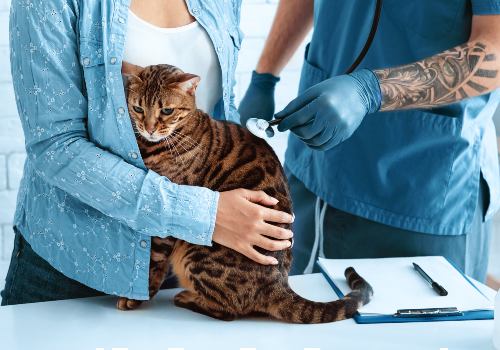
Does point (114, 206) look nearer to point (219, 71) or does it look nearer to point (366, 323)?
point (219, 71)

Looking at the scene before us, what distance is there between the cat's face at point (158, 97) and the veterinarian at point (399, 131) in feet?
0.61

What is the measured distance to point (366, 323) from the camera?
3.50ft

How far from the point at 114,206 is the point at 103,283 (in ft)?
0.48

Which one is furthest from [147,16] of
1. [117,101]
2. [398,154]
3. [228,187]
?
[398,154]

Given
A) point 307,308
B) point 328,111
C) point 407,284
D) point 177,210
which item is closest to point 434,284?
point 407,284

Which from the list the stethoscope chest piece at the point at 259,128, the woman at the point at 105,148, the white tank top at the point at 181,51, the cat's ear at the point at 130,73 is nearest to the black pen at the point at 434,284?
the woman at the point at 105,148

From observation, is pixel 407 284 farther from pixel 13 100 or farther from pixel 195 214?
pixel 13 100

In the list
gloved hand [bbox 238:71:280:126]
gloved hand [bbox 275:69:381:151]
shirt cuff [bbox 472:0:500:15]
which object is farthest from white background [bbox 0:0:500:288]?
gloved hand [bbox 275:69:381:151]

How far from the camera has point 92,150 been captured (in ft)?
3.28

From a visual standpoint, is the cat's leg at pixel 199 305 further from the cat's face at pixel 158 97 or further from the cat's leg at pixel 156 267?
the cat's face at pixel 158 97

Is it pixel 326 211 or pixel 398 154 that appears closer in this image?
pixel 398 154

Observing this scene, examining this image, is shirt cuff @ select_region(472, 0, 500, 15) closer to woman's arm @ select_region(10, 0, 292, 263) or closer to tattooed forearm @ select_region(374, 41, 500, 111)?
tattooed forearm @ select_region(374, 41, 500, 111)

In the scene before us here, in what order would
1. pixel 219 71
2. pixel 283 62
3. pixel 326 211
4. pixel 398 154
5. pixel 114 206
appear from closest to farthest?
pixel 114 206 < pixel 219 71 < pixel 398 154 < pixel 326 211 < pixel 283 62

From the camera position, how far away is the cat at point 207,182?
41.0 inches
